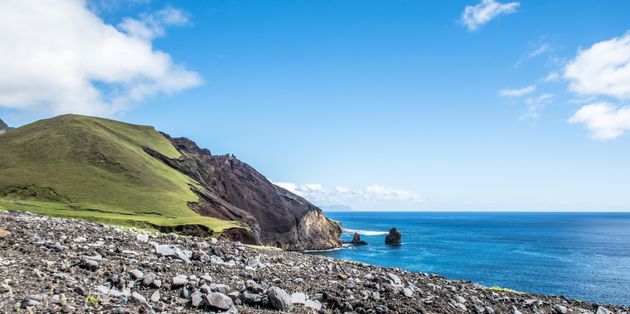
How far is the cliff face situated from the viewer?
114812 mm

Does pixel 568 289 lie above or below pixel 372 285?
below

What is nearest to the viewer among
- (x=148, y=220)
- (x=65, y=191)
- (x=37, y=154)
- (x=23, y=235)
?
(x=23, y=235)

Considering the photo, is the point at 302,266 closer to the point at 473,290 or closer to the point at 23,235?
the point at 473,290

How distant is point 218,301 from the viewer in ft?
38.0

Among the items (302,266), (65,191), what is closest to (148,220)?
(65,191)

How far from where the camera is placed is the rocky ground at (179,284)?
10547 mm

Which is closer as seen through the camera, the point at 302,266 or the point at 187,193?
the point at 302,266

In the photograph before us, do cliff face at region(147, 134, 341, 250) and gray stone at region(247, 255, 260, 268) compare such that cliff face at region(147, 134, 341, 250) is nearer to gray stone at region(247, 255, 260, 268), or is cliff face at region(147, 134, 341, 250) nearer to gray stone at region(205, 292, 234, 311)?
gray stone at region(247, 255, 260, 268)

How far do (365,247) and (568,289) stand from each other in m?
70.3

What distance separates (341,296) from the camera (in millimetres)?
14844

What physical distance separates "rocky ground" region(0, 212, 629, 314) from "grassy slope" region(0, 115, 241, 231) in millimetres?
35643

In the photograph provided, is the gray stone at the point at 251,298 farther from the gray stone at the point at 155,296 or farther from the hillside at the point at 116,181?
the hillside at the point at 116,181

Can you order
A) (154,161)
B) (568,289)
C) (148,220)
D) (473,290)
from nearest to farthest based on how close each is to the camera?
(473,290) < (148,220) < (568,289) < (154,161)

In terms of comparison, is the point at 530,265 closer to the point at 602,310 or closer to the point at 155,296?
the point at 602,310
